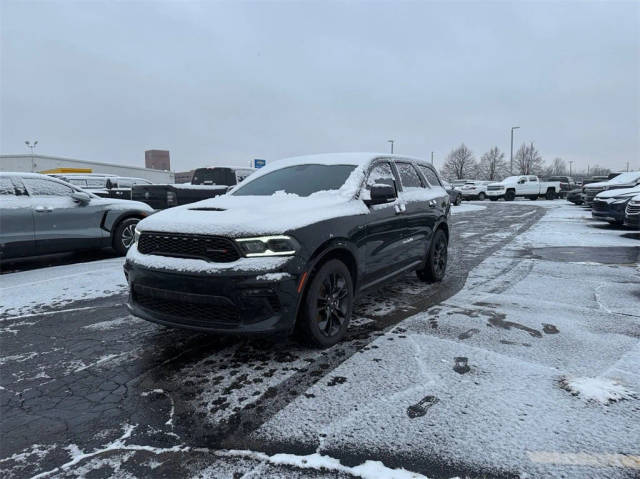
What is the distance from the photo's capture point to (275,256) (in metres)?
3.17

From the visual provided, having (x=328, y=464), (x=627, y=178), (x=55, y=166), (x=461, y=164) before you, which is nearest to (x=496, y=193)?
(x=627, y=178)

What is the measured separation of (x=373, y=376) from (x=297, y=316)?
76 cm

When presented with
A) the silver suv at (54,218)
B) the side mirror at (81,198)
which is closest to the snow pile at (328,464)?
the silver suv at (54,218)

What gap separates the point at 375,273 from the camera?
14.3ft

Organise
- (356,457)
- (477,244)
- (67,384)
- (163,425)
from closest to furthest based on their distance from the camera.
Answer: (356,457) → (163,425) → (67,384) → (477,244)

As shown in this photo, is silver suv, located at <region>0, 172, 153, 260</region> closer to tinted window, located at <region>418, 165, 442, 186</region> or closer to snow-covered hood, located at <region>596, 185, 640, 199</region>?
tinted window, located at <region>418, 165, 442, 186</region>

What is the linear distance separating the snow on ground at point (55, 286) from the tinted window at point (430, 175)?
452 cm

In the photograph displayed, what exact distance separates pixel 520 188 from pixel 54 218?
33.7m

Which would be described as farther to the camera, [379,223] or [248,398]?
[379,223]

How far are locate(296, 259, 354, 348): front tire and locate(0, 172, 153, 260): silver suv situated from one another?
578 cm

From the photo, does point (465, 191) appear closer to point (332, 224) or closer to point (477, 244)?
point (477, 244)

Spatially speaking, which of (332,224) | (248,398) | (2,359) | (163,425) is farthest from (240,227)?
(2,359)

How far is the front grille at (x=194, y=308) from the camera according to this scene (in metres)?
3.12

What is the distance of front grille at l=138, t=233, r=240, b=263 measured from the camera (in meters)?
3.15
